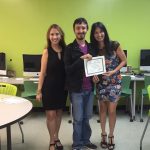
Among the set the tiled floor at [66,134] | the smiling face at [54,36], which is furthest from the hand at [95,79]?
the tiled floor at [66,134]

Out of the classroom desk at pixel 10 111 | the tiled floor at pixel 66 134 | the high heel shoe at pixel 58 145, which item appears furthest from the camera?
the tiled floor at pixel 66 134

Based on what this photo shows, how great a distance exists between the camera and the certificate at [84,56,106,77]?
305 centimetres

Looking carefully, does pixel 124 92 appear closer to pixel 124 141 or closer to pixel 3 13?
pixel 124 141

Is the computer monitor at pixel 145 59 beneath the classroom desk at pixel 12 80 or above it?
above

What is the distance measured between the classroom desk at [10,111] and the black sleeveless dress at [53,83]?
1.10 feet

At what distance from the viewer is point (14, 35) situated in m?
5.49

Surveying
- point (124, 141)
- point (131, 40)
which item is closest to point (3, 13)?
point (131, 40)

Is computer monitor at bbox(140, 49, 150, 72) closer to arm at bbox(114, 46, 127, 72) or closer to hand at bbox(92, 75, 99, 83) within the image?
arm at bbox(114, 46, 127, 72)

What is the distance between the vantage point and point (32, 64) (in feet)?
16.7

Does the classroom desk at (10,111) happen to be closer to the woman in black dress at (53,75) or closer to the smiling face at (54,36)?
the woman in black dress at (53,75)

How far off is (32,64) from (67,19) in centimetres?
114

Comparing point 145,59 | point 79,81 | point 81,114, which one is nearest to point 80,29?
point 79,81

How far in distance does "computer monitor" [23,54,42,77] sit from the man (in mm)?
1998

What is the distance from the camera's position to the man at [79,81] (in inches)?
118
